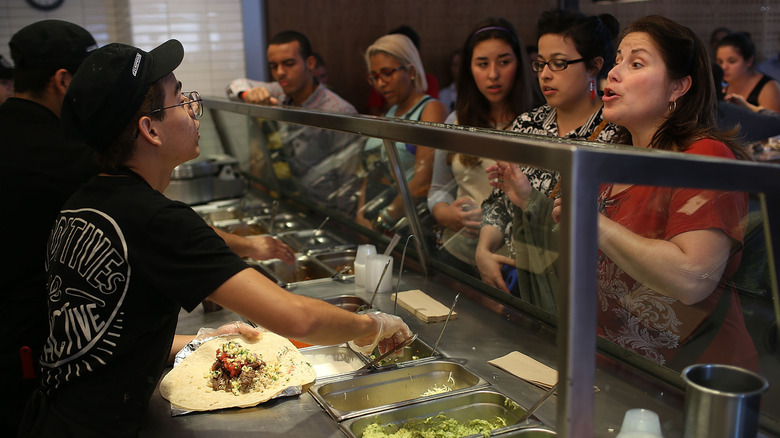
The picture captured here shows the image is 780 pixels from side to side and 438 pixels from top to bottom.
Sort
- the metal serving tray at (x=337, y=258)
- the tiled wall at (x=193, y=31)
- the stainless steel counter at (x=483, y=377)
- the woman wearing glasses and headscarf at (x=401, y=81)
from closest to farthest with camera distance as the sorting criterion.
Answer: the stainless steel counter at (x=483, y=377) < the metal serving tray at (x=337, y=258) < the woman wearing glasses and headscarf at (x=401, y=81) < the tiled wall at (x=193, y=31)

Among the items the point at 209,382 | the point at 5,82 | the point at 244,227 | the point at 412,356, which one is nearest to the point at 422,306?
Result: the point at 412,356

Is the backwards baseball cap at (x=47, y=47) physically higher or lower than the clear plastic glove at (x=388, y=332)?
higher

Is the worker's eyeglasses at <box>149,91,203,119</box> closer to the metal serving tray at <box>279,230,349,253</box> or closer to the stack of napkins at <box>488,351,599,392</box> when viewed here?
the stack of napkins at <box>488,351,599,392</box>

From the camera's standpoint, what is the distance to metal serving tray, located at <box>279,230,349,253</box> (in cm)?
333

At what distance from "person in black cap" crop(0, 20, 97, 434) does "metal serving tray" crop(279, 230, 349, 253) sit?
1301 mm

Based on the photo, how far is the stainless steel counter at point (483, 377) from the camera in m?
1.40

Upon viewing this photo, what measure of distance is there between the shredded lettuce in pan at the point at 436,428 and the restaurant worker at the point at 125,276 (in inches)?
9.9

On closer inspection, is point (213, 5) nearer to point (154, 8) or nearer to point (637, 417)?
point (154, 8)

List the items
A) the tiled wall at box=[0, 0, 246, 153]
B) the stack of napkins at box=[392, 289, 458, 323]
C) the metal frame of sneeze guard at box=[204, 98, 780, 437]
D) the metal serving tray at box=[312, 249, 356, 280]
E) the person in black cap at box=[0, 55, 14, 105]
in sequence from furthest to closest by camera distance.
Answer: the tiled wall at box=[0, 0, 246, 153], the person in black cap at box=[0, 55, 14, 105], the metal serving tray at box=[312, 249, 356, 280], the stack of napkins at box=[392, 289, 458, 323], the metal frame of sneeze guard at box=[204, 98, 780, 437]

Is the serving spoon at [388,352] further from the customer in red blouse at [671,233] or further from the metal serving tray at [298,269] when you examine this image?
the metal serving tray at [298,269]

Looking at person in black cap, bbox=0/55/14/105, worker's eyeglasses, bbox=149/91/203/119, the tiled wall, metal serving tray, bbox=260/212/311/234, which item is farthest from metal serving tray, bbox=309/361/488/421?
the tiled wall

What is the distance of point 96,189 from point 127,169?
89mm

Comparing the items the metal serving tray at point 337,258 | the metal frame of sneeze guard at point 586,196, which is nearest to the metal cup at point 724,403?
the metal frame of sneeze guard at point 586,196

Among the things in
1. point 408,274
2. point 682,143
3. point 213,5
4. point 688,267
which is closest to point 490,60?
point 408,274
